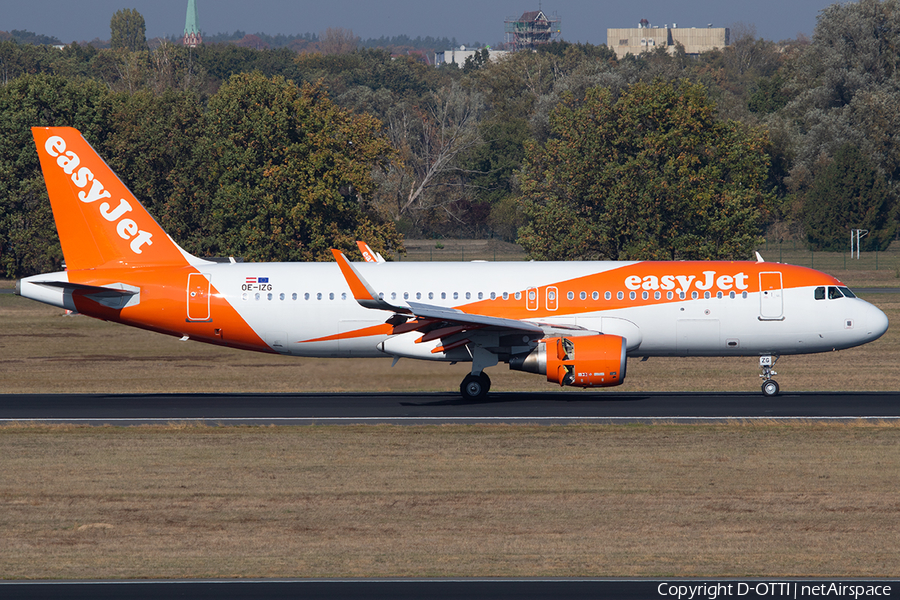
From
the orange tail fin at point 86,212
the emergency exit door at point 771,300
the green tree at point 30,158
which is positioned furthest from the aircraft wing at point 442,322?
the green tree at point 30,158

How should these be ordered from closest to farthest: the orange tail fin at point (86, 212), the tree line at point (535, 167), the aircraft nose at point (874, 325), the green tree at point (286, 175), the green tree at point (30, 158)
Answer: the aircraft nose at point (874, 325) < the orange tail fin at point (86, 212) < the tree line at point (535, 167) < the green tree at point (286, 175) < the green tree at point (30, 158)

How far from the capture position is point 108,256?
35438 mm

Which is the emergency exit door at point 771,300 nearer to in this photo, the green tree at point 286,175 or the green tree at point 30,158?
the green tree at point 286,175

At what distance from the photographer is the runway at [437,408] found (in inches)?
1161

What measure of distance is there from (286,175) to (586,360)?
50.5m

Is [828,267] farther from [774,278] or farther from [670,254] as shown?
[774,278]

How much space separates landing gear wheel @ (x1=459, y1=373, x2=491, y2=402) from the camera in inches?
1330

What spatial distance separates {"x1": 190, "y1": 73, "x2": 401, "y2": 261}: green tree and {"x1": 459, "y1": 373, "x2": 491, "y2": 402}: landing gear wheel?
151 feet

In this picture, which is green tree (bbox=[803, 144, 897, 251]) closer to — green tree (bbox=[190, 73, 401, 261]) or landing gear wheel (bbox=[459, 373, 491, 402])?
green tree (bbox=[190, 73, 401, 261])

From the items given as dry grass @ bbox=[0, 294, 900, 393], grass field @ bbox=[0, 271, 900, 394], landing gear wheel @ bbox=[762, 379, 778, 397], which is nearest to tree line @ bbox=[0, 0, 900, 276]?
grass field @ bbox=[0, 271, 900, 394]

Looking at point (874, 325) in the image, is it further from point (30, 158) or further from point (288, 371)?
point (30, 158)

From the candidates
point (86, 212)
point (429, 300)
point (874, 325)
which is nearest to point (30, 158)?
point (86, 212)

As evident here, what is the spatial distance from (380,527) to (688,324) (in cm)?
1832

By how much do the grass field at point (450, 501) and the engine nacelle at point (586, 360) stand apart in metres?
3.91
